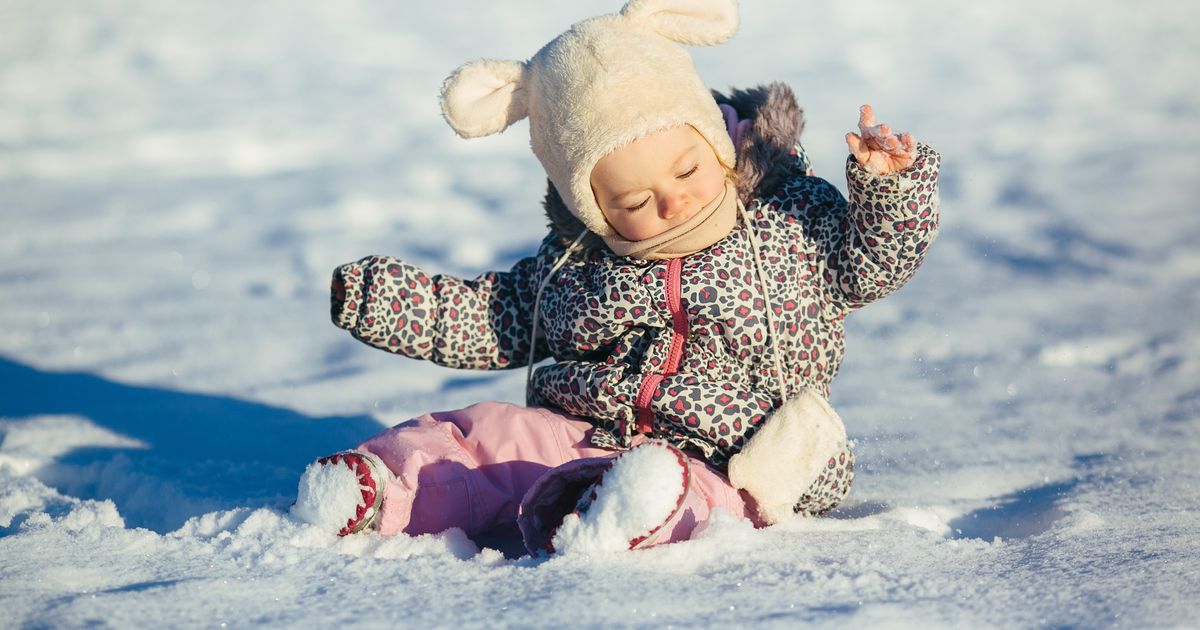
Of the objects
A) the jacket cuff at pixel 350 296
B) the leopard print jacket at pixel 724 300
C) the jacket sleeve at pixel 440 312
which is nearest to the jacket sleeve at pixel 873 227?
the leopard print jacket at pixel 724 300

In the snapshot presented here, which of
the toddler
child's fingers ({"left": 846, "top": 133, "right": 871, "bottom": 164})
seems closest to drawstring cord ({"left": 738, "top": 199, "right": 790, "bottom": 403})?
the toddler

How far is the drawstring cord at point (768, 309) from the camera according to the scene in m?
1.82

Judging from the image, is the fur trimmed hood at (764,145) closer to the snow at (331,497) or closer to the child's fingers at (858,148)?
the child's fingers at (858,148)

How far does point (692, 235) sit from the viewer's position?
5.91 feet

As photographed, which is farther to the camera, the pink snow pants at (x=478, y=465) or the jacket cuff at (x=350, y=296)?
the jacket cuff at (x=350, y=296)

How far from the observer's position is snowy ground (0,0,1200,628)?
1453mm

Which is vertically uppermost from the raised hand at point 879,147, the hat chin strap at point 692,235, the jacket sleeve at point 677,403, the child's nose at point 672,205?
the raised hand at point 879,147

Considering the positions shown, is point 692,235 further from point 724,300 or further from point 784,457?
point 784,457

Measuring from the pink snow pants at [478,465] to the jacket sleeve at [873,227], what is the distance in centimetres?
37

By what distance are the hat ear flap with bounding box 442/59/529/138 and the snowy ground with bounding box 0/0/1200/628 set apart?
2.08 ft

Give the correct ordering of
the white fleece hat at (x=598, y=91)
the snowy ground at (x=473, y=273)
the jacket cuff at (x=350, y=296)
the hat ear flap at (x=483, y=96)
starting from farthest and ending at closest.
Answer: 1. the jacket cuff at (x=350, y=296)
2. the hat ear flap at (x=483, y=96)
3. the white fleece hat at (x=598, y=91)
4. the snowy ground at (x=473, y=273)

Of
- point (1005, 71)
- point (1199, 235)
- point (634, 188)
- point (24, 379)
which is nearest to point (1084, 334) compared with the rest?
point (1199, 235)

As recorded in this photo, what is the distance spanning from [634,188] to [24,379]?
1636 millimetres

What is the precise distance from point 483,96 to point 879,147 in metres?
0.61
